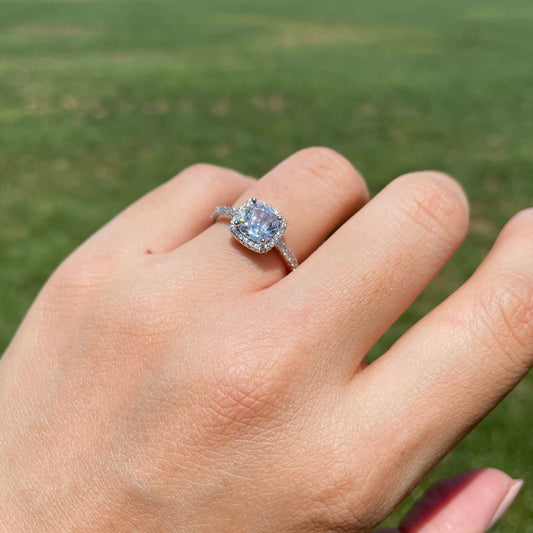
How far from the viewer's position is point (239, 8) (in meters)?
22.8

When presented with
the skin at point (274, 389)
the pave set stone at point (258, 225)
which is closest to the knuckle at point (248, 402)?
the skin at point (274, 389)

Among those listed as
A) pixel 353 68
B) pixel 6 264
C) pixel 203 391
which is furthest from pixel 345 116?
pixel 203 391

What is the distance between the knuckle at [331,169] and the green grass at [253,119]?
1958 mm

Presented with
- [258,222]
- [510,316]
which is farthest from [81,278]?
[510,316]

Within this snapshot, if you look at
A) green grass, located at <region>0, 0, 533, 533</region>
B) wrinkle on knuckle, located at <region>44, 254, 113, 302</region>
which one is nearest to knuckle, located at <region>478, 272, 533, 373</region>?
wrinkle on knuckle, located at <region>44, 254, 113, 302</region>

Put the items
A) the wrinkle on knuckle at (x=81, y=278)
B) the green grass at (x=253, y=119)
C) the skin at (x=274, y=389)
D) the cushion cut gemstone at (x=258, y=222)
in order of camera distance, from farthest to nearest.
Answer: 1. the green grass at (x=253, y=119)
2. the wrinkle on knuckle at (x=81, y=278)
3. the cushion cut gemstone at (x=258, y=222)
4. the skin at (x=274, y=389)

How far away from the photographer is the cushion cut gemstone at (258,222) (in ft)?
4.74

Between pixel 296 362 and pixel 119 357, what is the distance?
0.44m

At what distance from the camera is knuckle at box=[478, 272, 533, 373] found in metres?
1.29

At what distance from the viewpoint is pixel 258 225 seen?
146cm

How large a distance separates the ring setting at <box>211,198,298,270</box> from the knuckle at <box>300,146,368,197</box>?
21 cm

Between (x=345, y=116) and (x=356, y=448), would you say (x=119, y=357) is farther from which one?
(x=345, y=116)

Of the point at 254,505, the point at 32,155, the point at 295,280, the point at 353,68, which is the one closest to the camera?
the point at 254,505

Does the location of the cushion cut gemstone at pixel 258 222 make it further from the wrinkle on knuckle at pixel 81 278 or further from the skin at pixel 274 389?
the wrinkle on knuckle at pixel 81 278
